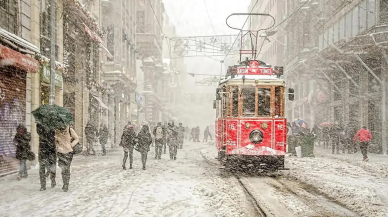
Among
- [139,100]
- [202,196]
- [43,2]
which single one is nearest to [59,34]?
[43,2]

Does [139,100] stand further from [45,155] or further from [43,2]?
[45,155]

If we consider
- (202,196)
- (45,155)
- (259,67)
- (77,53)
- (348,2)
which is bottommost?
(202,196)

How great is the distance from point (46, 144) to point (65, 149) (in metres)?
0.49

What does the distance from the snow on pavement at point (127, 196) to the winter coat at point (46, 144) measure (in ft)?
2.48

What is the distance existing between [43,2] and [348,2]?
1695 centimetres

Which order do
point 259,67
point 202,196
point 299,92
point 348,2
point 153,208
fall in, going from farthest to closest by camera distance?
point 299,92, point 348,2, point 259,67, point 202,196, point 153,208

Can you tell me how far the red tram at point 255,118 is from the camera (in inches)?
496

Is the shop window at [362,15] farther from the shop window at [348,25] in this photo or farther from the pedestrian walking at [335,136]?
the pedestrian walking at [335,136]

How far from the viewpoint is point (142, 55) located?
158 ft

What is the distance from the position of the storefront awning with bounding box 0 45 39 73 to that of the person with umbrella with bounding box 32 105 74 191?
8.77 ft

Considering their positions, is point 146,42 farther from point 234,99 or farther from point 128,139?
point 234,99

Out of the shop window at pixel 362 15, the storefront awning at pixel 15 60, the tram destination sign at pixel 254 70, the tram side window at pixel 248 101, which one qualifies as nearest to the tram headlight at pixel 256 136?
the tram side window at pixel 248 101

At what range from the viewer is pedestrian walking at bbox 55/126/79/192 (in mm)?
9461

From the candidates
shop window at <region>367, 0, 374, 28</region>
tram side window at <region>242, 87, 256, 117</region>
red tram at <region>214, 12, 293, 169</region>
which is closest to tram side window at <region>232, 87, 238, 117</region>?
red tram at <region>214, 12, 293, 169</region>
